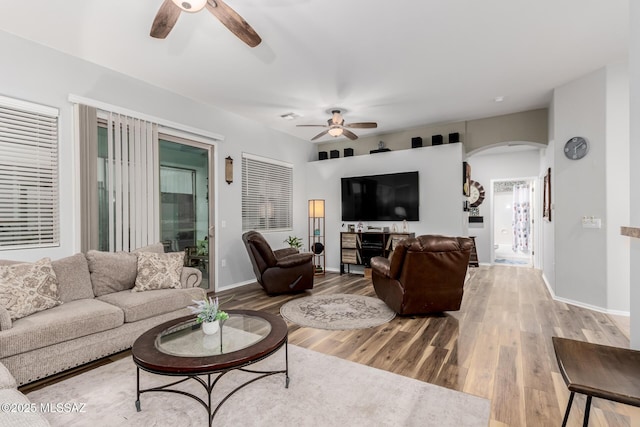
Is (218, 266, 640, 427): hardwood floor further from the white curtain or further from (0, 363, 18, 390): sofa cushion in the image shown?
(0, 363, 18, 390): sofa cushion

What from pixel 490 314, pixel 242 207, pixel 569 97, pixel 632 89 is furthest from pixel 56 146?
pixel 569 97

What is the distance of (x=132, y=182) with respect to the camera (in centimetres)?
392

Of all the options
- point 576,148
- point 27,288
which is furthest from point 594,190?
point 27,288

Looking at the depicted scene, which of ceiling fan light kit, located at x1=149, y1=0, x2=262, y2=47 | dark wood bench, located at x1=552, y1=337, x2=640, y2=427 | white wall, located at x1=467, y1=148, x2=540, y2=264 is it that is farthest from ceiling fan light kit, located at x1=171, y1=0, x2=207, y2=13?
white wall, located at x1=467, y1=148, x2=540, y2=264

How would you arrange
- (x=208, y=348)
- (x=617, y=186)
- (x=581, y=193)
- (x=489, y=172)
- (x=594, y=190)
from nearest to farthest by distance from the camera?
1. (x=208, y=348)
2. (x=617, y=186)
3. (x=594, y=190)
4. (x=581, y=193)
5. (x=489, y=172)

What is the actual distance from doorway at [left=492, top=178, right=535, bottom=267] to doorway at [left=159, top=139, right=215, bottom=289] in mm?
6529

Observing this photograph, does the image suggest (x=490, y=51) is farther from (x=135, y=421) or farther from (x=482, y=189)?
(x=482, y=189)

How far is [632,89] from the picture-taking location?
1374 millimetres

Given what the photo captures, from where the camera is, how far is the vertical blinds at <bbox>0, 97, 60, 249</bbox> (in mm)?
3031

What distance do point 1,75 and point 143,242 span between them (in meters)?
2.12

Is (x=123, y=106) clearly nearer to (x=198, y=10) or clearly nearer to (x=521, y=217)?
(x=198, y=10)

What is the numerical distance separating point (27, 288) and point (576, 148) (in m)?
6.18

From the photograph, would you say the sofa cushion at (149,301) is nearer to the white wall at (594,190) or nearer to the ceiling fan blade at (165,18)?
the ceiling fan blade at (165,18)

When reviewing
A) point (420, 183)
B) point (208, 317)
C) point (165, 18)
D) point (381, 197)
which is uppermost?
point (165, 18)
